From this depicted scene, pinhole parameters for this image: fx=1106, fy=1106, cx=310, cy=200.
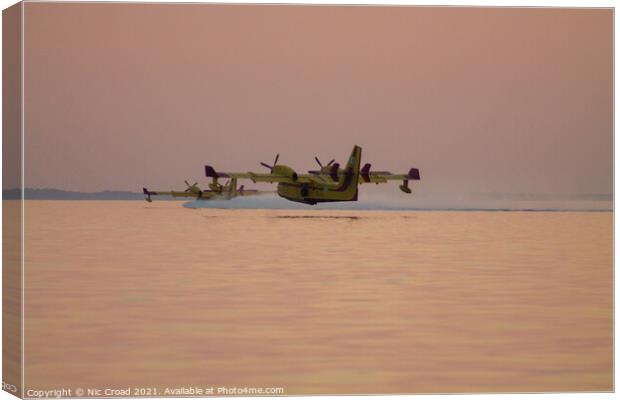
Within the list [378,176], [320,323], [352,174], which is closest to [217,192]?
[378,176]

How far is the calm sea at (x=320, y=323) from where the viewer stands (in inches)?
584

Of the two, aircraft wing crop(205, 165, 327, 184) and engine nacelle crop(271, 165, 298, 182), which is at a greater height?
engine nacelle crop(271, 165, 298, 182)

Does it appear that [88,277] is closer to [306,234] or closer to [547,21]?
[547,21]

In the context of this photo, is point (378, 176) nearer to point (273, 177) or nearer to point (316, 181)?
point (316, 181)

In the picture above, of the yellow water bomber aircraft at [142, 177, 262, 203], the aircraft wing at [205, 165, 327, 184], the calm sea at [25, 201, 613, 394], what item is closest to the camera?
the calm sea at [25, 201, 613, 394]

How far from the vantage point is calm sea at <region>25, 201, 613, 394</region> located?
1484 centimetres

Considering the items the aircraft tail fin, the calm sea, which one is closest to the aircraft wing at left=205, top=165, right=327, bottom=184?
the aircraft tail fin

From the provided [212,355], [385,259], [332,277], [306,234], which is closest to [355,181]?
[306,234]

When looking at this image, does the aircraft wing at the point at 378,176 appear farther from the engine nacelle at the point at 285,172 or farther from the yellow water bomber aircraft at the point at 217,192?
the yellow water bomber aircraft at the point at 217,192

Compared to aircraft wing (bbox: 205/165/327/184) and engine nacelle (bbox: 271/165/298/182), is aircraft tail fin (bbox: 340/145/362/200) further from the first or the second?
engine nacelle (bbox: 271/165/298/182)

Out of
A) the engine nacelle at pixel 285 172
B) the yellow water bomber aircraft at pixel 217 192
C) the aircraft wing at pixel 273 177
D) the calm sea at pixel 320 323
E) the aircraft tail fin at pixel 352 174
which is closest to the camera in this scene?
the calm sea at pixel 320 323

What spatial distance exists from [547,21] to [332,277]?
9.56 metres

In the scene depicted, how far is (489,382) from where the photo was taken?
1480 centimetres

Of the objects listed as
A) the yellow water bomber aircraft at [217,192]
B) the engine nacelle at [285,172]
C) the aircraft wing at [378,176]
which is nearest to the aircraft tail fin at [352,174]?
the aircraft wing at [378,176]
